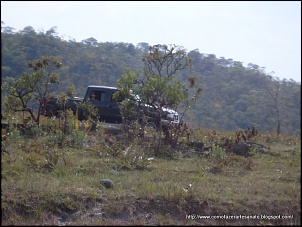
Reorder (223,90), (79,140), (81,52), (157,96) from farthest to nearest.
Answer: (81,52) → (223,90) → (157,96) → (79,140)

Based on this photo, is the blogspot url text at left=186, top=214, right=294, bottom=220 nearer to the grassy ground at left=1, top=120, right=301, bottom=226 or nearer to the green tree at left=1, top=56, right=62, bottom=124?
the grassy ground at left=1, top=120, right=301, bottom=226

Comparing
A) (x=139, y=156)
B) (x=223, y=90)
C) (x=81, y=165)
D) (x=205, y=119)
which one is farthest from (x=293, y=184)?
Answer: (x=223, y=90)

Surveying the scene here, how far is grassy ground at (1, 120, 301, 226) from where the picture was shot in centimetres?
730

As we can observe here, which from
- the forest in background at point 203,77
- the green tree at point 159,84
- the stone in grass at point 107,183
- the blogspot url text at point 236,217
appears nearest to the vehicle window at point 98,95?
the forest in background at point 203,77

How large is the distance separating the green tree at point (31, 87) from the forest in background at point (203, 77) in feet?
13.8

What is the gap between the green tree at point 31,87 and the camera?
13211 millimetres

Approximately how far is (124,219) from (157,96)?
572 cm

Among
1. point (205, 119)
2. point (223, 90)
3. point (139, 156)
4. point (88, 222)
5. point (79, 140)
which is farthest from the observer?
point (223, 90)

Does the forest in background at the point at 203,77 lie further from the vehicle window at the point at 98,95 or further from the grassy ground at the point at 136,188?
the grassy ground at the point at 136,188

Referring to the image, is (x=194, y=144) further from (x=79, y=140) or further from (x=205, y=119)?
(x=205, y=119)

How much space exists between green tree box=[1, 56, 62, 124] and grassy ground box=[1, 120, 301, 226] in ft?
7.89

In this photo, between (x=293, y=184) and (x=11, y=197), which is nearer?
(x=11, y=197)

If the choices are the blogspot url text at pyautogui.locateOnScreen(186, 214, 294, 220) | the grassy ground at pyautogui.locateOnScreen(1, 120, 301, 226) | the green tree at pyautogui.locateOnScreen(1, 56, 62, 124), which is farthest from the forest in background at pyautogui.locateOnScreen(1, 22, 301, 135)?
the blogspot url text at pyautogui.locateOnScreen(186, 214, 294, 220)

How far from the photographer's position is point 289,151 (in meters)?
13.0
